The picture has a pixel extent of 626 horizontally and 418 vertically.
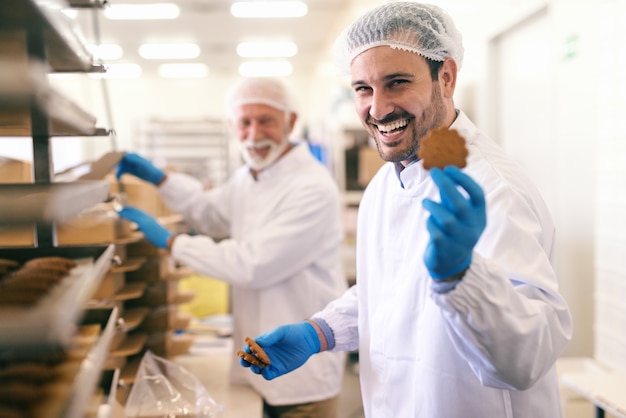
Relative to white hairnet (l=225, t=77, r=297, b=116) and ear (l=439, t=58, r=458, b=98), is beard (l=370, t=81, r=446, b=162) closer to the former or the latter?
ear (l=439, t=58, r=458, b=98)

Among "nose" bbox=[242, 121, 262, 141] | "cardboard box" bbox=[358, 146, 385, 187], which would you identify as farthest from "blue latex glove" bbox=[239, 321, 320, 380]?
"cardboard box" bbox=[358, 146, 385, 187]

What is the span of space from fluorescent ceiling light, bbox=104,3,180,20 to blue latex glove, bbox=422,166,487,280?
5150mm

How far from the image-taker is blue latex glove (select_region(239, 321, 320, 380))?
4.09 feet

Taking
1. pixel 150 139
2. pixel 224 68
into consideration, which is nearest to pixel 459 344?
pixel 150 139

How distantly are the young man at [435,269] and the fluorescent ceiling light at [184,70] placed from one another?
7926mm

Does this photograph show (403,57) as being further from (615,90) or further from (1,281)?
(615,90)

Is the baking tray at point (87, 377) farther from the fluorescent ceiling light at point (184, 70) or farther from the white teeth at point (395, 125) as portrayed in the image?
the fluorescent ceiling light at point (184, 70)

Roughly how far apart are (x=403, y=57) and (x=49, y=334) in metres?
0.88

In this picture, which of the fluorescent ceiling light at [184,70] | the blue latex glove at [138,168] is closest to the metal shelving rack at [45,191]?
the blue latex glove at [138,168]

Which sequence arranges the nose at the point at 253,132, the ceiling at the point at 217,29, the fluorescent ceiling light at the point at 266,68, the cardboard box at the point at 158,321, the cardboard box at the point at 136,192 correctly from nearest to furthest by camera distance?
the cardboard box at the point at 158,321
the cardboard box at the point at 136,192
the nose at the point at 253,132
the ceiling at the point at 217,29
the fluorescent ceiling light at the point at 266,68

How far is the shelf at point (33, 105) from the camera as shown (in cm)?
56

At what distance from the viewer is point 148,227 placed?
178cm

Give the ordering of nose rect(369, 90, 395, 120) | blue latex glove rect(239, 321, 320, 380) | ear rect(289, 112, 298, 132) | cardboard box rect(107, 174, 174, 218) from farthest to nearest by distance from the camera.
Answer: ear rect(289, 112, 298, 132), cardboard box rect(107, 174, 174, 218), blue latex glove rect(239, 321, 320, 380), nose rect(369, 90, 395, 120)

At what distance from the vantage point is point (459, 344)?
0.91m
